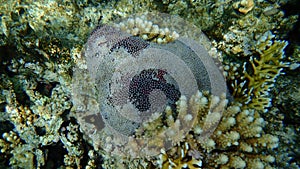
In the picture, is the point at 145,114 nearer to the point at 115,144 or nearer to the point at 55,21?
the point at 115,144

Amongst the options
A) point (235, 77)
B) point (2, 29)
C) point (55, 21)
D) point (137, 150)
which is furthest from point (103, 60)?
point (235, 77)

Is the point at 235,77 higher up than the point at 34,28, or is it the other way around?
the point at 34,28

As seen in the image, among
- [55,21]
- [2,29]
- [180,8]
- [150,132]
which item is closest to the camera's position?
[150,132]

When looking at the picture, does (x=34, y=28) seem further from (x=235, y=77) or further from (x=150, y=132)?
(x=235, y=77)

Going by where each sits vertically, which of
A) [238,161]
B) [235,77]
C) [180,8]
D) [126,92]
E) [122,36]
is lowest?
[238,161]

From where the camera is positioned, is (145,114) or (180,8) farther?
(180,8)

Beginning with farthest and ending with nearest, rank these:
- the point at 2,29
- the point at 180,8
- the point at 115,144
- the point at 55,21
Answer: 1. the point at 180,8
2. the point at 55,21
3. the point at 2,29
4. the point at 115,144

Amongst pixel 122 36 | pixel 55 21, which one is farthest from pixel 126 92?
pixel 55 21
